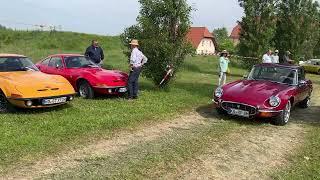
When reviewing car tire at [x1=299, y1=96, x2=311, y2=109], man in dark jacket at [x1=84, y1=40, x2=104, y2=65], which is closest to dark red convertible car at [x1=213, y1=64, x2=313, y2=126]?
car tire at [x1=299, y1=96, x2=311, y2=109]

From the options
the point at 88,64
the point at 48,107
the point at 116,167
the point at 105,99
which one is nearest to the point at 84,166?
the point at 116,167

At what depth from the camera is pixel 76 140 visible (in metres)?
7.89

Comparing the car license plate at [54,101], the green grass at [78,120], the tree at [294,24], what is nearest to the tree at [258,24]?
the tree at [294,24]

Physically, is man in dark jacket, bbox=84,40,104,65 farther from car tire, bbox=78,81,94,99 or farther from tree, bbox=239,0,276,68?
tree, bbox=239,0,276,68

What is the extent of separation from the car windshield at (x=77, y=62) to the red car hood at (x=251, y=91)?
15.3 ft

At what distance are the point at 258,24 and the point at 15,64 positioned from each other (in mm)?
18491

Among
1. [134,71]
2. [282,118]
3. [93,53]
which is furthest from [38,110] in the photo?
[93,53]

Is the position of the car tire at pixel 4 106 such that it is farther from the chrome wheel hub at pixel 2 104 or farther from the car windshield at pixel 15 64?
the car windshield at pixel 15 64

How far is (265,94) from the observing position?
10.5 meters

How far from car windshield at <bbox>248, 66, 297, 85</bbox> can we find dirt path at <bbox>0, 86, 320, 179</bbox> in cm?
151

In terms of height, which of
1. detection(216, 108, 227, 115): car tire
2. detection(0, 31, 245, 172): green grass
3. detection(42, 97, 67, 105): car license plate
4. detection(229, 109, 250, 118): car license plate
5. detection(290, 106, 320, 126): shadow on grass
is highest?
detection(42, 97, 67, 105): car license plate

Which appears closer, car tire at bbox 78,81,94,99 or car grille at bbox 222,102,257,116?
car grille at bbox 222,102,257,116

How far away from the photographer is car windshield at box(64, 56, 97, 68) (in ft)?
43.5

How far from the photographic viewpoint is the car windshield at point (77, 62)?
13250 millimetres
